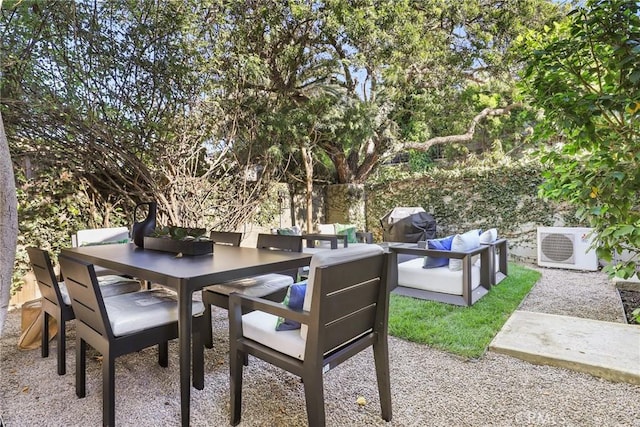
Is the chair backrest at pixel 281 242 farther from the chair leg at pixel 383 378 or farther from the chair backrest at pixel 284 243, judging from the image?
the chair leg at pixel 383 378

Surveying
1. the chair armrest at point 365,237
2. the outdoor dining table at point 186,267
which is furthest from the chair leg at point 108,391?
the chair armrest at point 365,237

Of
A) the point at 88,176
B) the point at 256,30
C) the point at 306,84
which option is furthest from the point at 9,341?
the point at 306,84

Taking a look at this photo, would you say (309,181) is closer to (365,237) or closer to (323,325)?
(365,237)

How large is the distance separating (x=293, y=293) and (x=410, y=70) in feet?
20.3

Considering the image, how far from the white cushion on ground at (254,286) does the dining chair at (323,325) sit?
653mm

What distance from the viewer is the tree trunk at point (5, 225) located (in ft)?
4.09

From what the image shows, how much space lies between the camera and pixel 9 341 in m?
2.87

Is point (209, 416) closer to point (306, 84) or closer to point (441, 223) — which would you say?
point (306, 84)

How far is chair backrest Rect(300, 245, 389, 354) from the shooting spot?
142 cm

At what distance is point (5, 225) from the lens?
50.0 inches

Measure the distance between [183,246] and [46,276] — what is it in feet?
2.98

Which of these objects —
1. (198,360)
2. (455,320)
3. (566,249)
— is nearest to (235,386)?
(198,360)

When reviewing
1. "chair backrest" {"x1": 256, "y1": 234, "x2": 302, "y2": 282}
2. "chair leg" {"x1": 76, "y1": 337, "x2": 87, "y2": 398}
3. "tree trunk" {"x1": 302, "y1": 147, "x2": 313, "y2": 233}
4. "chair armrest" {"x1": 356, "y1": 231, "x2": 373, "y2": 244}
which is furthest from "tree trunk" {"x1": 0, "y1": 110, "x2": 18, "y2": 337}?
"tree trunk" {"x1": 302, "y1": 147, "x2": 313, "y2": 233}

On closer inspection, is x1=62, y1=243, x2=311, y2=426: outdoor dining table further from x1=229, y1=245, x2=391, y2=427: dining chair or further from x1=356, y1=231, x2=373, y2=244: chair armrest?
x1=356, y1=231, x2=373, y2=244: chair armrest
